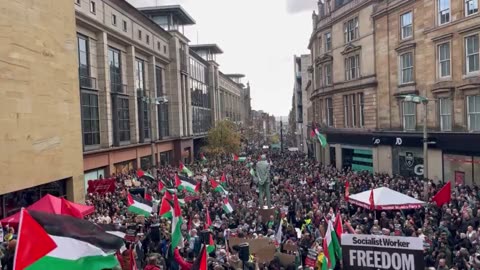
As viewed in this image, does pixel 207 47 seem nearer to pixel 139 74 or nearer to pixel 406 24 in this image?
pixel 139 74

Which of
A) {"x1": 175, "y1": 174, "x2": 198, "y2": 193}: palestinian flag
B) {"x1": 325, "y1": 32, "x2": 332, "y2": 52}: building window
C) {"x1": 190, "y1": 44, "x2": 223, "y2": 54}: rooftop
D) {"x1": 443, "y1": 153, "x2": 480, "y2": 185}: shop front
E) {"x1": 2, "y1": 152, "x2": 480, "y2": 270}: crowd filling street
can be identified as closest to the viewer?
{"x1": 2, "y1": 152, "x2": 480, "y2": 270}: crowd filling street

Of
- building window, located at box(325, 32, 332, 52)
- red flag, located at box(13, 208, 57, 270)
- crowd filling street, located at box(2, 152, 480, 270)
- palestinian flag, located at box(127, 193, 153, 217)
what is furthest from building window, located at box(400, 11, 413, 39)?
red flag, located at box(13, 208, 57, 270)

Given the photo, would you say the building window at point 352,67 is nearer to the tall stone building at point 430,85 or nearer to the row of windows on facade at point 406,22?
the row of windows on facade at point 406,22

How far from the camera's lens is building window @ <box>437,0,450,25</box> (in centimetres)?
3062

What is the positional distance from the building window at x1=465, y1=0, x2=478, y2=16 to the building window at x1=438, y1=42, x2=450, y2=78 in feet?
8.17

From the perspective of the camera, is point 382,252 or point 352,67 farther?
point 352,67

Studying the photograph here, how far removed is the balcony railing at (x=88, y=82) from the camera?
3412 centimetres

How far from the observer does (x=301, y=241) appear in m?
15.4

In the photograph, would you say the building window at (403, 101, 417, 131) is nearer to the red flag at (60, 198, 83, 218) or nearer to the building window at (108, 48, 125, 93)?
the building window at (108, 48, 125, 93)

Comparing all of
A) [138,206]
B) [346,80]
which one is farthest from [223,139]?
[138,206]

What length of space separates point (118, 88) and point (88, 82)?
6.19m

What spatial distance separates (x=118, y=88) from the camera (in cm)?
4141

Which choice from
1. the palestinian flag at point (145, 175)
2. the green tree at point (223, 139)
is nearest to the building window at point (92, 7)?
the palestinian flag at point (145, 175)

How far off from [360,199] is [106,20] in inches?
1007
